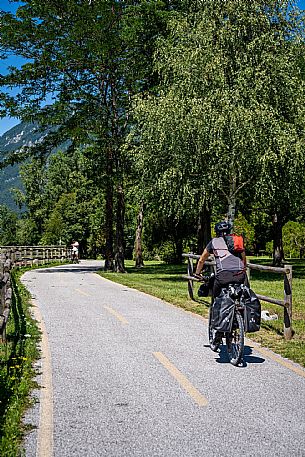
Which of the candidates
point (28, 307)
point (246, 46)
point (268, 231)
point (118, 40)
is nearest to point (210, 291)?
point (28, 307)

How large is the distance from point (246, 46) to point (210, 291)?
17.1 meters

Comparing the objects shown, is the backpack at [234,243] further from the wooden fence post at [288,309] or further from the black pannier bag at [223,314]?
the wooden fence post at [288,309]

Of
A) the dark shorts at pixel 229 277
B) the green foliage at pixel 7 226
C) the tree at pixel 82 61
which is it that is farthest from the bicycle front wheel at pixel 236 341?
the green foliage at pixel 7 226

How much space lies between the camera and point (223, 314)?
28.0 ft

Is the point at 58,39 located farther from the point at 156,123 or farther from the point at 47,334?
the point at 47,334

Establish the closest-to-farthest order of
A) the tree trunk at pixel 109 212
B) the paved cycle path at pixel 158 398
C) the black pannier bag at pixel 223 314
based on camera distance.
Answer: the paved cycle path at pixel 158 398 < the black pannier bag at pixel 223 314 < the tree trunk at pixel 109 212

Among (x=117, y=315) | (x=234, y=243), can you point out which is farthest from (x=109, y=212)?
(x=234, y=243)

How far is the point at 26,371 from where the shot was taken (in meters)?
7.98

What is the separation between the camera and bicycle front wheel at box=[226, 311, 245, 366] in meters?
8.31

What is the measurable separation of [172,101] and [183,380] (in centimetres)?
1752

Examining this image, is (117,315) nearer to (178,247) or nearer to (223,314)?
(223,314)

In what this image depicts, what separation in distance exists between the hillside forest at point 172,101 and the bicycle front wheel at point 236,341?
1476cm

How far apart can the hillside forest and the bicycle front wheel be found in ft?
48.4

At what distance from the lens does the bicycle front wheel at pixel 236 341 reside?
8.31 metres
